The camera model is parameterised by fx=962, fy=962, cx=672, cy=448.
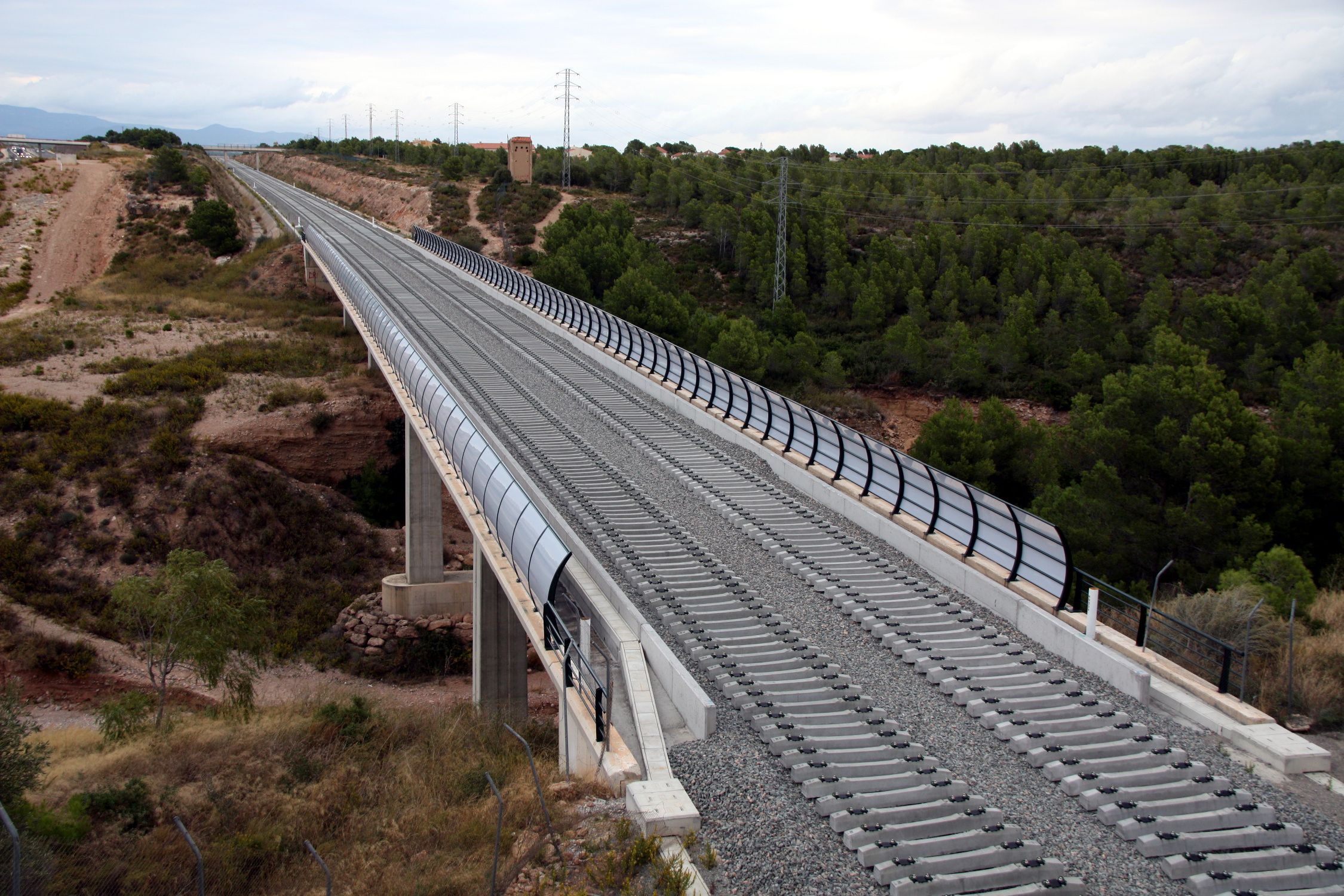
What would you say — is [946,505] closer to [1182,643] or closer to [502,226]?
[1182,643]

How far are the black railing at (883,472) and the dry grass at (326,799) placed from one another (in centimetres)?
579

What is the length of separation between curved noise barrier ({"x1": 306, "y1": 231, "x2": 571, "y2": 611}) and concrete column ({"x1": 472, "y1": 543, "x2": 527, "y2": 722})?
213 centimetres

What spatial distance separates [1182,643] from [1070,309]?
4088 centimetres

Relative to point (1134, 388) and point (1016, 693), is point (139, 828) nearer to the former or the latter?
point (1016, 693)

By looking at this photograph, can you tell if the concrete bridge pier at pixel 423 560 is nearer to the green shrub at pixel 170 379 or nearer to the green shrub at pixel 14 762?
the green shrub at pixel 170 379

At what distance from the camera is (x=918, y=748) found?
8.33 m

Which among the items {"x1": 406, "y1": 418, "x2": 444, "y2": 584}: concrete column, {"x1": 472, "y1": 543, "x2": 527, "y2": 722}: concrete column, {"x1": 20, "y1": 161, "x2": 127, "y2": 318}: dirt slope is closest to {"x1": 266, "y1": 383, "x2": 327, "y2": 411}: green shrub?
{"x1": 406, "y1": 418, "x2": 444, "y2": 584}: concrete column

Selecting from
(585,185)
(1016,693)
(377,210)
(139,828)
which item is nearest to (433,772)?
(139,828)

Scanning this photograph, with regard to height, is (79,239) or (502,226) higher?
(502,226)

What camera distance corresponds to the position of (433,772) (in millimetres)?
9602

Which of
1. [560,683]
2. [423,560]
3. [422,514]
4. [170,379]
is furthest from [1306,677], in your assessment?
[170,379]

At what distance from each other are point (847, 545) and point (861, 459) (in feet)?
6.92

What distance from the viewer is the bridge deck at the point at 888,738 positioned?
6.88 meters

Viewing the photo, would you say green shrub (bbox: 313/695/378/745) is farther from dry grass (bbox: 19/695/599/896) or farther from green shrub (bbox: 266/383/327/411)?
green shrub (bbox: 266/383/327/411)
